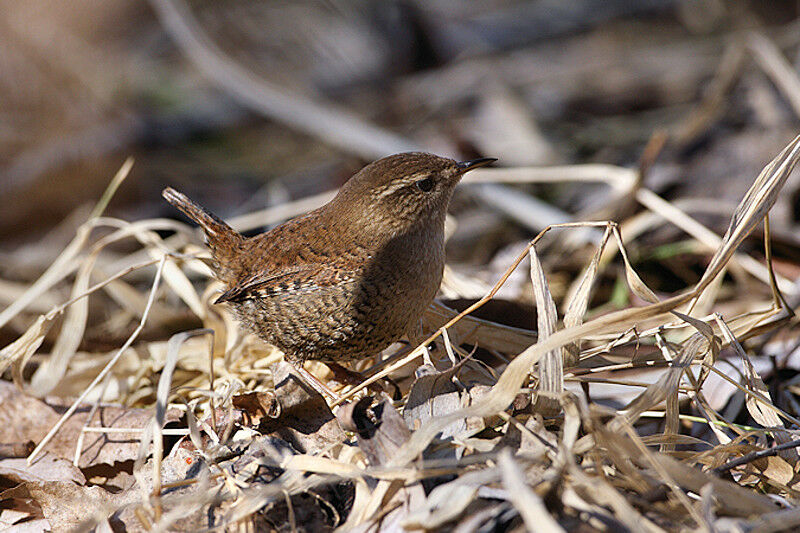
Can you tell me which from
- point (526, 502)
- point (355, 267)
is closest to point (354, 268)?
point (355, 267)

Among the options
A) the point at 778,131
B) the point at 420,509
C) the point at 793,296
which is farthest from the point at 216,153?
the point at 420,509

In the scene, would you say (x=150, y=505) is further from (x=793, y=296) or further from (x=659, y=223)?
(x=659, y=223)

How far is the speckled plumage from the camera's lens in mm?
2814

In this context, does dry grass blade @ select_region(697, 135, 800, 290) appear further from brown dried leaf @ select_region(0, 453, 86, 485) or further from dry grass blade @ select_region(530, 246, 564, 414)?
brown dried leaf @ select_region(0, 453, 86, 485)

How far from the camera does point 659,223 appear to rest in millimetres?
4195

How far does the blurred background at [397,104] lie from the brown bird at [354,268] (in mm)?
1204

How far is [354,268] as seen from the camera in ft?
9.40

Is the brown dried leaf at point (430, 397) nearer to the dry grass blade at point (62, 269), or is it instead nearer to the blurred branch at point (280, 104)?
the dry grass blade at point (62, 269)

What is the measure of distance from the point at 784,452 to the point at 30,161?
650 cm

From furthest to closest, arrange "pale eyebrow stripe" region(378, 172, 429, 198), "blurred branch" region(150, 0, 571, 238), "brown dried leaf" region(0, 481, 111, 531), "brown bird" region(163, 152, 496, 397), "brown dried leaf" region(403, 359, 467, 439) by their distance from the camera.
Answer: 1. "blurred branch" region(150, 0, 571, 238)
2. "pale eyebrow stripe" region(378, 172, 429, 198)
3. "brown bird" region(163, 152, 496, 397)
4. "brown dried leaf" region(0, 481, 111, 531)
5. "brown dried leaf" region(403, 359, 467, 439)

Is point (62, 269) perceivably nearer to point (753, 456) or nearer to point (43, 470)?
point (43, 470)

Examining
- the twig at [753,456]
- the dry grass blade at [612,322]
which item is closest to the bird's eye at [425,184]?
the dry grass blade at [612,322]

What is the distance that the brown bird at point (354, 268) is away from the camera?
2.81 meters

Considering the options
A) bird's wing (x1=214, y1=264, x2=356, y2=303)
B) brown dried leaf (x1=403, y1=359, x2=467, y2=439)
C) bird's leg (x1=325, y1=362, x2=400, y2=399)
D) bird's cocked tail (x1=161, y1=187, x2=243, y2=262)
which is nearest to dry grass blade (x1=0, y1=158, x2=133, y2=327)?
bird's cocked tail (x1=161, y1=187, x2=243, y2=262)
